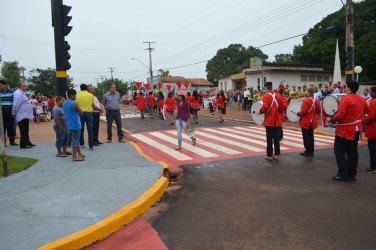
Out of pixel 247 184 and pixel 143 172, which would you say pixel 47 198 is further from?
pixel 247 184

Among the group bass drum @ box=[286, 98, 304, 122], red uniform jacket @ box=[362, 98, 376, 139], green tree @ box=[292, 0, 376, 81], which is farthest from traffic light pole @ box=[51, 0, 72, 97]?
green tree @ box=[292, 0, 376, 81]

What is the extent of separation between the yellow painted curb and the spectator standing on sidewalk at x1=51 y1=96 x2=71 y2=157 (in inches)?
150

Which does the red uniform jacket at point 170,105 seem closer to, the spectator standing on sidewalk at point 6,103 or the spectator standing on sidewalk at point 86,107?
the spectator standing on sidewalk at point 86,107

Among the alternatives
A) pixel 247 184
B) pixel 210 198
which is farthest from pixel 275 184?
pixel 210 198

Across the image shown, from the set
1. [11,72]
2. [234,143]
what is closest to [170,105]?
[234,143]

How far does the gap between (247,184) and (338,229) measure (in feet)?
8.20

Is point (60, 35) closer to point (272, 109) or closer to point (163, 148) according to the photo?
point (163, 148)

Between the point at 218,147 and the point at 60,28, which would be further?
the point at 218,147

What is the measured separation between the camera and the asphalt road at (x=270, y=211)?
4.36 metres

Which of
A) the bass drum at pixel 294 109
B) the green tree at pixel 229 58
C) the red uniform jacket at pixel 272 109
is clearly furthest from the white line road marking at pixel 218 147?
the green tree at pixel 229 58

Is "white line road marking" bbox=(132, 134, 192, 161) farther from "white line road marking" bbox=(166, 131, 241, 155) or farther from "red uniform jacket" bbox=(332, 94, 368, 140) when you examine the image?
"red uniform jacket" bbox=(332, 94, 368, 140)

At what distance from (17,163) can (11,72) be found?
6644 cm

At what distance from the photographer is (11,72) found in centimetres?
6725

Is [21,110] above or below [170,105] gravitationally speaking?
above
